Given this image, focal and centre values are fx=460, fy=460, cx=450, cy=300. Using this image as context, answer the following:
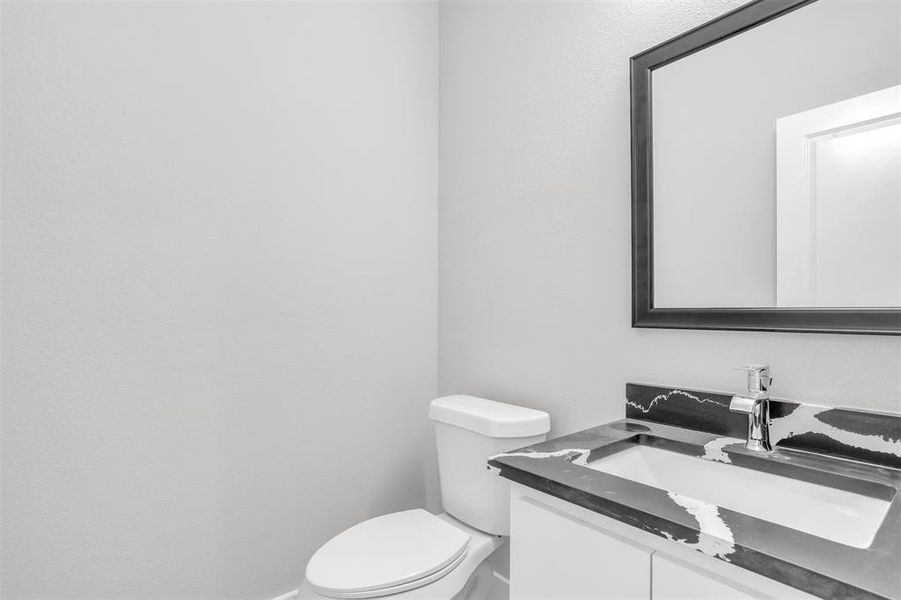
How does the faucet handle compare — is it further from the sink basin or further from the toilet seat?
the toilet seat

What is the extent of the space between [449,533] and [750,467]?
76cm

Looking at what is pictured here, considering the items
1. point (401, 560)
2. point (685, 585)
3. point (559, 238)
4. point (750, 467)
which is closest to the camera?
point (685, 585)

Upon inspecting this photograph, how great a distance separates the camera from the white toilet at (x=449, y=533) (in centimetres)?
107

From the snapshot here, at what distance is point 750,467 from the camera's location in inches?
35.3

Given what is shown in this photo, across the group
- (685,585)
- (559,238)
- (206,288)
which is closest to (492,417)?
(559,238)

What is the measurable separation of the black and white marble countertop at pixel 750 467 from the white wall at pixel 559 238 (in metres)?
0.05

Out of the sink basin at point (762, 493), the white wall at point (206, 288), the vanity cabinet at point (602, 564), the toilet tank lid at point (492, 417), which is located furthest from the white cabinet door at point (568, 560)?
the white wall at point (206, 288)

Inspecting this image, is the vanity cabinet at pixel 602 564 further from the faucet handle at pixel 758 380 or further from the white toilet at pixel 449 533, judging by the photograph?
the faucet handle at pixel 758 380

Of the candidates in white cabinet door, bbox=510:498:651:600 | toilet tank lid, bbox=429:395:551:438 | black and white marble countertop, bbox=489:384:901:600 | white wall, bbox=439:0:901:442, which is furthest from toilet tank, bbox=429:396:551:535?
white cabinet door, bbox=510:498:651:600

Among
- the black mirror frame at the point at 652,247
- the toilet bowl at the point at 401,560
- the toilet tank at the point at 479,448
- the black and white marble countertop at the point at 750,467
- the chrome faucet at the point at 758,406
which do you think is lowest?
the toilet bowl at the point at 401,560

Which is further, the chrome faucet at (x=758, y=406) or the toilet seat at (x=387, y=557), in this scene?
the toilet seat at (x=387, y=557)

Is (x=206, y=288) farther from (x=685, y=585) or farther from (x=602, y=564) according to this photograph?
(x=685, y=585)

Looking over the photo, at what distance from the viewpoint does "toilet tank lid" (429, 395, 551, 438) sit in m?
1.29

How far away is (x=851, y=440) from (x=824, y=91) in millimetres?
691
